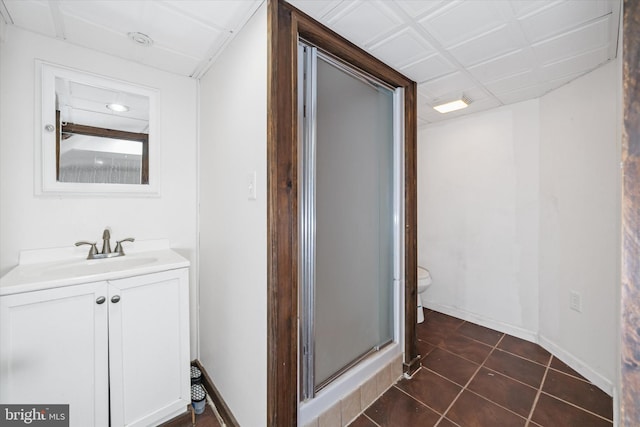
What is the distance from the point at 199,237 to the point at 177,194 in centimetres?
34

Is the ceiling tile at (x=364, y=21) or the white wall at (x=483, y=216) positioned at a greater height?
the ceiling tile at (x=364, y=21)

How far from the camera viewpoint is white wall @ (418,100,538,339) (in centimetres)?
244

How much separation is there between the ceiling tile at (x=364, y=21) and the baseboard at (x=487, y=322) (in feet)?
8.96

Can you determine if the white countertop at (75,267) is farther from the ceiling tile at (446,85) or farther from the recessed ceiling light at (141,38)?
the ceiling tile at (446,85)

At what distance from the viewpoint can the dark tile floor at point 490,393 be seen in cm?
156

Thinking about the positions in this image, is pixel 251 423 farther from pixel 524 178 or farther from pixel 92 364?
pixel 524 178

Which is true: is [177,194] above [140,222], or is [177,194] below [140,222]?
above

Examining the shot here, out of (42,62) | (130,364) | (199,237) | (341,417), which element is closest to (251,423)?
(341,417)

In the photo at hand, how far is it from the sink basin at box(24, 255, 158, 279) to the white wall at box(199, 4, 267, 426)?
42 cm

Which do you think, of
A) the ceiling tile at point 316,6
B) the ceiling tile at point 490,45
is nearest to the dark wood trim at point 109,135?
the ceiling tile at point 316,6

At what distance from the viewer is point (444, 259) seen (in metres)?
3.02

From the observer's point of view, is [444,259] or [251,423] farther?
[444,259]

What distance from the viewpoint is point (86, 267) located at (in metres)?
1.43

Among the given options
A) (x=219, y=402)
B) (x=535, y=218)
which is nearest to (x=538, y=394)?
(x=535, y=218)
